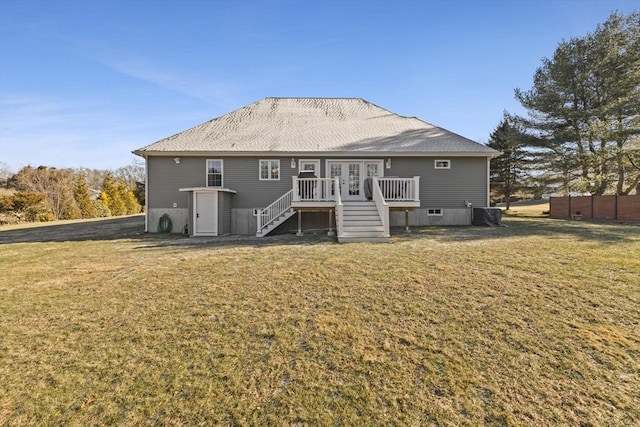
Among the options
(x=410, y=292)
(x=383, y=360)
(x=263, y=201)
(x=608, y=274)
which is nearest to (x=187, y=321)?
(x=383, y=360)

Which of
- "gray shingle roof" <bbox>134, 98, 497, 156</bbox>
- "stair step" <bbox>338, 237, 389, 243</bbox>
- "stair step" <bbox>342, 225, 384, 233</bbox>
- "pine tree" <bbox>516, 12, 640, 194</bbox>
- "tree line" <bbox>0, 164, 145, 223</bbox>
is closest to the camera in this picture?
"stair step" <bbox>338, 237, 389, 243</bbox>

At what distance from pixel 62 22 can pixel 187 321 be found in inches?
485

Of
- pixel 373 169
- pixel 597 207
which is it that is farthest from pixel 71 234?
pixel 597 207

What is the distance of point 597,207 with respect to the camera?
56.4ft

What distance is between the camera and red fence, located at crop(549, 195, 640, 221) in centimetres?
1530

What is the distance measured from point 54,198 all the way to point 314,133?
70.1ft

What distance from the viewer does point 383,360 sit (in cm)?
331

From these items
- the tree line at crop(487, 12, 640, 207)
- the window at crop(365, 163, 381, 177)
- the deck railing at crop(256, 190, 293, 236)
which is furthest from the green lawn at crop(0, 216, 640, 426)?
the tree line at crop(487, 12, 640, 207)

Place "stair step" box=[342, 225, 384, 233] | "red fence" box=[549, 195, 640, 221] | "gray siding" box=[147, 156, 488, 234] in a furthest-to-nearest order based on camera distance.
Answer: "red fence" box=[549, 195, 640, 221] < "gray siding" box=[147, 156, 488, 234] < "stair step" box=[342, 225, 384, 233]

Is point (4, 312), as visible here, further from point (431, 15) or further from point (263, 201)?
point (431, 15)

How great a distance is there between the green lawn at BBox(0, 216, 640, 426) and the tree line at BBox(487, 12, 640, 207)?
1496cm

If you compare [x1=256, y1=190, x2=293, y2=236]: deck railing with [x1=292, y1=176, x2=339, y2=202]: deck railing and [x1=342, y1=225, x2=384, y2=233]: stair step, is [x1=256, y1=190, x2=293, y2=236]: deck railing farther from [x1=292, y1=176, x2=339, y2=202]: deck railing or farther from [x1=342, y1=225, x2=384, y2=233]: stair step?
[x1=342, y1=225, x2=384, y2=233]: stair step

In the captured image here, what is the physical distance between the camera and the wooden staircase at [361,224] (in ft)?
30.5

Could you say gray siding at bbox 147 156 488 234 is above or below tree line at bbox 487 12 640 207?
below
